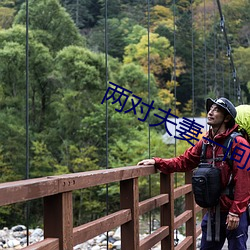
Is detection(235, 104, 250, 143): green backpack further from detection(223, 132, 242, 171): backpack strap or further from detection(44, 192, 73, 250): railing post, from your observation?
detection(44, 192, 73, 250): railing post

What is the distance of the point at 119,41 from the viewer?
1872 cm

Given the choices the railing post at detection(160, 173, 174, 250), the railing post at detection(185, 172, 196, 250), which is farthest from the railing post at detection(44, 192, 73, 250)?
the railing post at detection(185, 172, 196, 250)

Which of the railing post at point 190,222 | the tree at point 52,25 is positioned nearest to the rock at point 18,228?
the tree at point 52,25

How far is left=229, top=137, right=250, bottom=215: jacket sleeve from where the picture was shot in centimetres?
193

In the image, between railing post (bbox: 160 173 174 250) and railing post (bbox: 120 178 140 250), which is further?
railing post (bbox: 160 173 174 250)

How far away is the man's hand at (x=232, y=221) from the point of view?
1940 mm

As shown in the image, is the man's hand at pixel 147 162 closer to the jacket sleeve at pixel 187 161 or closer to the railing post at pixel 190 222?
the jacket sleeve at pixel 187 161

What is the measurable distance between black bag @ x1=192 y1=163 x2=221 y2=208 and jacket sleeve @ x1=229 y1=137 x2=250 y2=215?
55 mm

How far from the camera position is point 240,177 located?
76.1 inches

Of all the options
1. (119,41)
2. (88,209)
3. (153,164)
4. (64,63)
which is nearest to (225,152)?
(153,164)

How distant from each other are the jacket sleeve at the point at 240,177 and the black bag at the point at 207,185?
55 millimetres

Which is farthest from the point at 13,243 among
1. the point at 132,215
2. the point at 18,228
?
the point at 132,215

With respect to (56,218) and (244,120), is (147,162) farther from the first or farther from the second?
(56,218)

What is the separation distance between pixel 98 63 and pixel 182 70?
4.34m
